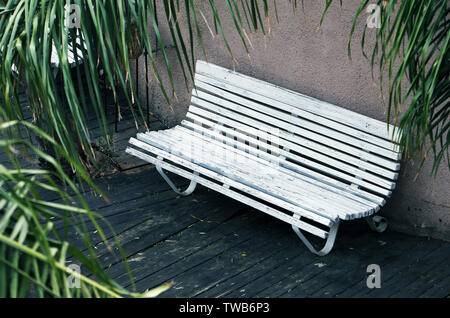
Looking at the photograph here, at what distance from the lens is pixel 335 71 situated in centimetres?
394

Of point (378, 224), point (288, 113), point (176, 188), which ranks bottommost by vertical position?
point (378, 224)

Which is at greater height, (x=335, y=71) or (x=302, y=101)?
(x=335, y=71)

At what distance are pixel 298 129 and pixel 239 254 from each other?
0.90m

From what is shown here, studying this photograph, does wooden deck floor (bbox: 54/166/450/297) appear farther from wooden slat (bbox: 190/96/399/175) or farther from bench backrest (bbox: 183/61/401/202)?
wooden slat (bbox: 190/96/399/175)

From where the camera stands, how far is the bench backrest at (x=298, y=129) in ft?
12.0

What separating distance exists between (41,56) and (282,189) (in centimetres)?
152

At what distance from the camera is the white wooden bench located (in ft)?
11.6

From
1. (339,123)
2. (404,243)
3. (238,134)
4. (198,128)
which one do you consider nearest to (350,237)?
(404,243)

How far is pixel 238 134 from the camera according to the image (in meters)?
4.18

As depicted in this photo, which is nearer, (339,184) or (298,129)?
(339,184)
